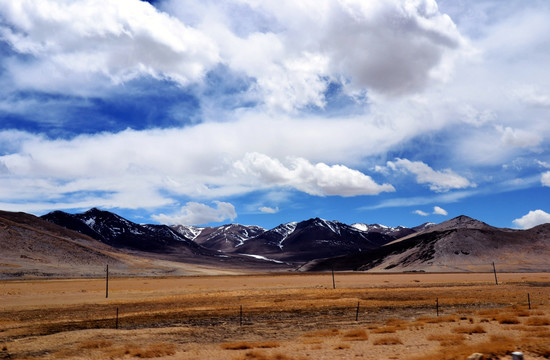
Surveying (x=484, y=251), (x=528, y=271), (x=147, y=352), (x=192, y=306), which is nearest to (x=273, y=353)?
(x=147, y=352)

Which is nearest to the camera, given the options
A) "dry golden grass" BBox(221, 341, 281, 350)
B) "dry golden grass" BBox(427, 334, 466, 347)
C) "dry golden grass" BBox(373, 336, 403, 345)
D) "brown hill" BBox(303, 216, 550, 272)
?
"dry golden grass" BBox(427, 334, 466, 347)

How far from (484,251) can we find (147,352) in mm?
153754

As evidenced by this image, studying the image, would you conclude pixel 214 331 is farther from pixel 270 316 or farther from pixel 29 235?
pixel 29 235

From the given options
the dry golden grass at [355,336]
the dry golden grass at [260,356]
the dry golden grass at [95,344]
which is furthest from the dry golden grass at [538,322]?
the dry golden grass at [95,344]

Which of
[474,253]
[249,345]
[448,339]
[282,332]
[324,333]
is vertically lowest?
[282,332]

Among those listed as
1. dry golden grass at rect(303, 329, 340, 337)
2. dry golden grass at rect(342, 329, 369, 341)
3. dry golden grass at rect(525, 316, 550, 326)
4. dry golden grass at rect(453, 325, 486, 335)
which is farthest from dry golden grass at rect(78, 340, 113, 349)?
dry golden grass at rect(525, 316, 550, 326)

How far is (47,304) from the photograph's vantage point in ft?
166

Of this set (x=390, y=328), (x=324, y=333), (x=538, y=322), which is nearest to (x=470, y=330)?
(x=390, y=328)

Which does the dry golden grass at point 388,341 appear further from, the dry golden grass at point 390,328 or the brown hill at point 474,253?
the brown hill at point 474,253

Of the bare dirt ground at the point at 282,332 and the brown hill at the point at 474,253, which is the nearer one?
the bare dirt ground at the point at 282,332

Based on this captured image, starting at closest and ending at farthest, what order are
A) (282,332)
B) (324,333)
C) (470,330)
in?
(470,330) → (324,333) → (282,332)

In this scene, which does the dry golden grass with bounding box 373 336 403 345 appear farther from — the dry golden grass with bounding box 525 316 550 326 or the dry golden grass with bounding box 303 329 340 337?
the dry golden grass with bounding box 525 316 550 326

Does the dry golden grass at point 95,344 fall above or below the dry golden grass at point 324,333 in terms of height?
above

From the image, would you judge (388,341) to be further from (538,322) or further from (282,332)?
(538,322)
